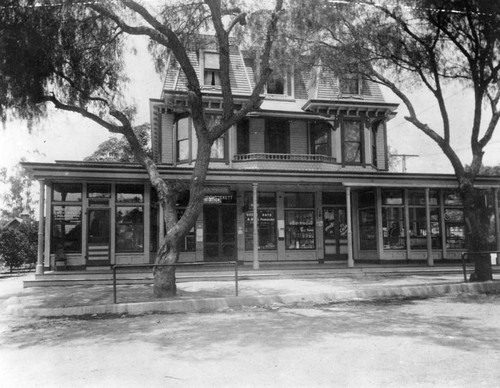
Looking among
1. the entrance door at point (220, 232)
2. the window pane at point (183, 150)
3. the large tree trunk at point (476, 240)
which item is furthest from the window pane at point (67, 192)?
the large tree trunk at point (476, 240)

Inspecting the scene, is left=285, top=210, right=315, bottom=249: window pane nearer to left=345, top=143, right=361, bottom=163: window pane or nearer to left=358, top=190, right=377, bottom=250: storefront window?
left=358, top=190, right=377, bottom=250: storefront window

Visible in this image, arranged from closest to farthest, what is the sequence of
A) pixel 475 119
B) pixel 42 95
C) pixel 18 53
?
pixel 18 53 → pixel 42 95 → pixel 475 119

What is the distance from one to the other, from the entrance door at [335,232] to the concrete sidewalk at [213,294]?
16.6 feet

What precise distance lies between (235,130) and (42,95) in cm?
956

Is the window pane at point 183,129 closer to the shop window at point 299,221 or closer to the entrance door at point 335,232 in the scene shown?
the shop window at point 299,221

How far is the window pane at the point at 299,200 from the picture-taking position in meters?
21.4

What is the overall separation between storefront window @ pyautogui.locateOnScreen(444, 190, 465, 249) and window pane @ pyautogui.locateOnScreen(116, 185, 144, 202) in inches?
516

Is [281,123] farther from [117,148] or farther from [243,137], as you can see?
[117,148]

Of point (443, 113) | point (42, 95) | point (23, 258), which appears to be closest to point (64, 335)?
point (42, 95)

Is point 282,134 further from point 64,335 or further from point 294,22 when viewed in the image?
point 64,335

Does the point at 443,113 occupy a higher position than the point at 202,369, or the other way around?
the point at 443,113

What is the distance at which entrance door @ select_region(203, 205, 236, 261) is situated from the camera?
20.5 metres

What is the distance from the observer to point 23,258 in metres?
24.8

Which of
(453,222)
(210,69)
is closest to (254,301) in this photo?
(210,69)
